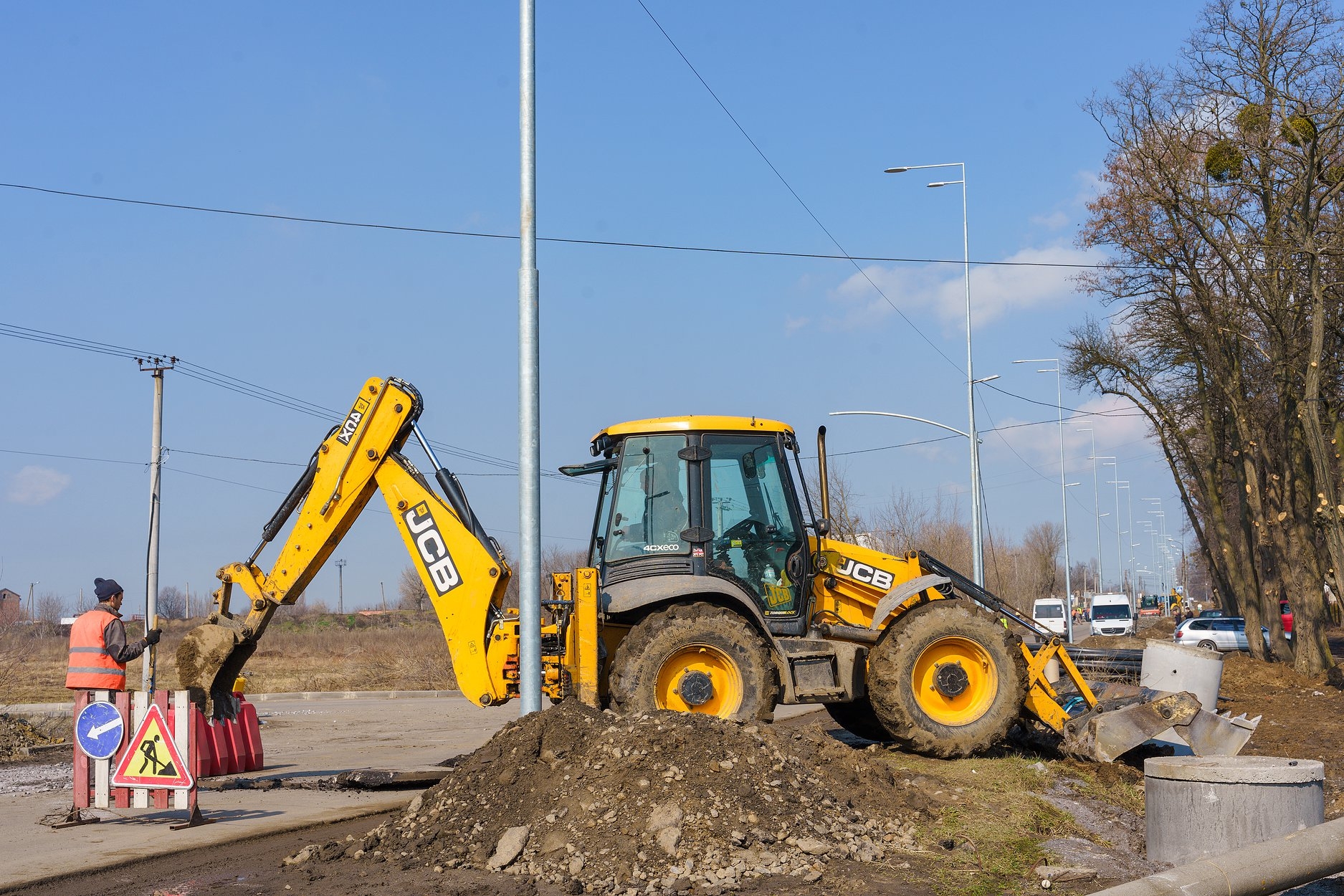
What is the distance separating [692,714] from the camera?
28.6 feet

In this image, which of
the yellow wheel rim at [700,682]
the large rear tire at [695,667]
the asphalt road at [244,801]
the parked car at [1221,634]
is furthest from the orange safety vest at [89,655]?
the parked car at [1221,634]

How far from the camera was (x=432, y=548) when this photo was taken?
11039 millimetres

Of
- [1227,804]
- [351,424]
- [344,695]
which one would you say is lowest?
[344,695]

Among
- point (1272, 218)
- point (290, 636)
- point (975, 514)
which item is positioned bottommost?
point (290, 636)

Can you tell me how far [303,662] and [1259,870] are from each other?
40213mm

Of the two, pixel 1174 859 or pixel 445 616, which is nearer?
pixel 1174 859

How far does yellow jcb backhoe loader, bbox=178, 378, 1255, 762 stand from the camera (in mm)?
10648

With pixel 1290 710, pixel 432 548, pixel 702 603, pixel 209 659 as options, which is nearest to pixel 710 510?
pixel 702 603

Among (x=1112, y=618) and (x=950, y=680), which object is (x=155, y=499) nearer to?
(x=950, y=680)

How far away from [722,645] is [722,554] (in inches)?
39.3

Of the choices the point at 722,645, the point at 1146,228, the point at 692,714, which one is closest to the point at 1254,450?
the point at 1146,228

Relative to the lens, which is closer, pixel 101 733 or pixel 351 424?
pixel 101 733

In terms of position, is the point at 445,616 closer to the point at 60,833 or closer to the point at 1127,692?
the point at 60,833

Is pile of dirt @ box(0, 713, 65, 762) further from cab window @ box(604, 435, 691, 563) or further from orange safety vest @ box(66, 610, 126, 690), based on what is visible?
cab window @ box(604, 435, 691, 563)
